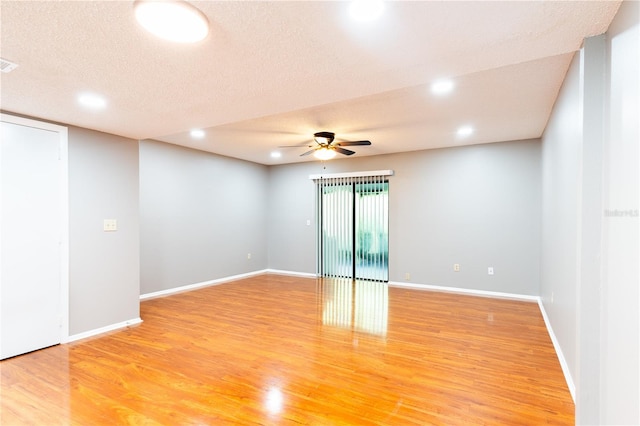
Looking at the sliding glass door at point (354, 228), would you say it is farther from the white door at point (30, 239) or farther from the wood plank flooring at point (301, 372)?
the white door at point (30, 239)

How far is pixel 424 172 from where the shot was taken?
6.00 metres

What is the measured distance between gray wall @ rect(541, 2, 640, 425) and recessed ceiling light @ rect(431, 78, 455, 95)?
2.98 ft

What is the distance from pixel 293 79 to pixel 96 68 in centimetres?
132

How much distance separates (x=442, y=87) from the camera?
301 cm

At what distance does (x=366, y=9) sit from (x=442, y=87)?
1725 millimetres

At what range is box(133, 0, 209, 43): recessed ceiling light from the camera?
1.51 meters

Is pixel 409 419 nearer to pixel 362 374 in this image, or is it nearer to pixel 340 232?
pixel 362 374

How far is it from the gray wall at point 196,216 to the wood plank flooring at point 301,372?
1.17 meters

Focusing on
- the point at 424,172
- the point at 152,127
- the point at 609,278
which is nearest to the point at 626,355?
the point at 609,278

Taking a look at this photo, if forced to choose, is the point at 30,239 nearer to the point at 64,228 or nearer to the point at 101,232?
the point at 64,228

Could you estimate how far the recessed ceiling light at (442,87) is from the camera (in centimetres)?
291

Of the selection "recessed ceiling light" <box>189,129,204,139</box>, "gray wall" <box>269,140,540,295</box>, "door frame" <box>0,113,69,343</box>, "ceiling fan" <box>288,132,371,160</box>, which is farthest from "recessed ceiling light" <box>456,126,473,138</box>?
"door frame" <box>0,113,69,343</box>

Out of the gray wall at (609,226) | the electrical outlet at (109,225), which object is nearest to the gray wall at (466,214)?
the gray wall at (609,226)

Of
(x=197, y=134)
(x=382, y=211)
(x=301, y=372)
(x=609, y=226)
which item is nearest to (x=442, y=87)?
(x=609, y=226)
